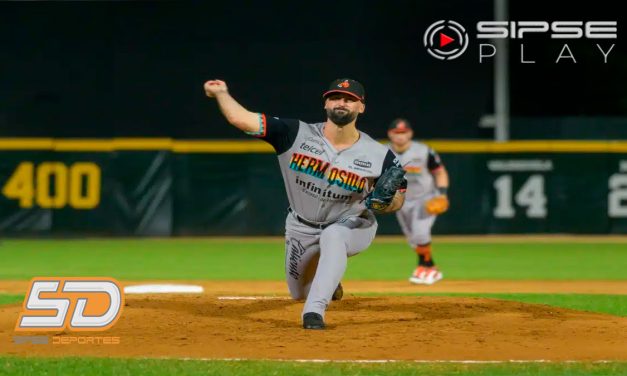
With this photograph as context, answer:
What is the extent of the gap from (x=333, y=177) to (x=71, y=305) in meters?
1.90

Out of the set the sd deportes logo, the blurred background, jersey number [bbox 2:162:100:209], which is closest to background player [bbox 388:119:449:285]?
jersey number [bbox 2:162:100:209]

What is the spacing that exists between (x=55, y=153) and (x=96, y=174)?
0.62 metres

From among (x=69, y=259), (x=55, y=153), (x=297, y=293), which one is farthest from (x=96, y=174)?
(x=297, y=293)

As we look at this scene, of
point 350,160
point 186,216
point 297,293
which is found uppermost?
point 350,160

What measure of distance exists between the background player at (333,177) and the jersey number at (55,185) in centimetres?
936

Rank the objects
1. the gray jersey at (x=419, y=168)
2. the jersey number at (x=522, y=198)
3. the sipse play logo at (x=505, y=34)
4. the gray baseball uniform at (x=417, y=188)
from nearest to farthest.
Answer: the gray baseball uniform at (x=417, y=188)
the gray jersey at (x=419, y=168)
the jersey number at (x=522, y=198)
the sipse play logo at (x=505, y=34)

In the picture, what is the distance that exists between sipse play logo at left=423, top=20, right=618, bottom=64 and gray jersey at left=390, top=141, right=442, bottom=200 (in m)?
7.95

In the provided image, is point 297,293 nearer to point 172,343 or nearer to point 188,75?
point 172,343

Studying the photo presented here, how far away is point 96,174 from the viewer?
18.2m

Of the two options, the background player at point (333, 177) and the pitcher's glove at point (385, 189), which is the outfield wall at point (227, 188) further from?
the pitcher's glove at point (385, 189)

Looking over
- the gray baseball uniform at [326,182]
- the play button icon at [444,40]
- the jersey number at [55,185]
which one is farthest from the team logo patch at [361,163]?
the play button icon at [444,40]

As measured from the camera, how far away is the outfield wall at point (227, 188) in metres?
18.1

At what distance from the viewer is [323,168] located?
29.1 feet

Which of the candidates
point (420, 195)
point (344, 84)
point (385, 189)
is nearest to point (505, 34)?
point (420, 195)
